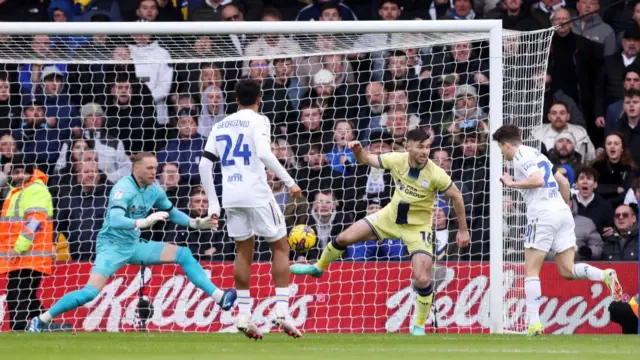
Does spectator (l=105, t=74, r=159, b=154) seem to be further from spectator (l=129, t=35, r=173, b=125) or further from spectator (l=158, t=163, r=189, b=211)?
spectator (l=158, t=163, r=189, b=211)

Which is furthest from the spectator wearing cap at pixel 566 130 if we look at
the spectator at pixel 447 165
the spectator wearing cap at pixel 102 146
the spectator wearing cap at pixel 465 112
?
the spectator wearing cap at pixel 102 146

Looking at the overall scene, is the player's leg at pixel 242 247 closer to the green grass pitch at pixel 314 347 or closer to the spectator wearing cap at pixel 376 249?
the green grass pitch at pixel 314 347

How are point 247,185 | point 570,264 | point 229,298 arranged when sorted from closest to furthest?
point 247,185 → point 229,298 → point 570,264

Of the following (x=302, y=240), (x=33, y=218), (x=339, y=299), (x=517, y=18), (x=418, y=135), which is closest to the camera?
(x=418, y=135)

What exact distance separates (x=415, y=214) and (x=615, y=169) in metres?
3.74

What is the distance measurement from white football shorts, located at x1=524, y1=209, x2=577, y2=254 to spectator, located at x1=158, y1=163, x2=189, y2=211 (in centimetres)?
433

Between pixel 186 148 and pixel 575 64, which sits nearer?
pixel 186 148

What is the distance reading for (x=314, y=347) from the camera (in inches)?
372

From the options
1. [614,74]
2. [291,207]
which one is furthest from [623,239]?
[291,207]

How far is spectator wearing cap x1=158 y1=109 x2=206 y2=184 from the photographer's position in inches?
576

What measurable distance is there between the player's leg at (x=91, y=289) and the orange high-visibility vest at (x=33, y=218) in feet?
4.71

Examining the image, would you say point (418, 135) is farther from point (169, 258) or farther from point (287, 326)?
point (169, 258)

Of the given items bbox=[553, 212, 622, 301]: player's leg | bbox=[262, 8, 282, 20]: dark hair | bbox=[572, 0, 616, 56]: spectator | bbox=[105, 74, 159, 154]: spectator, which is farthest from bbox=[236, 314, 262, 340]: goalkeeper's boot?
bbox=[572, 0, 616, 56]: spectator

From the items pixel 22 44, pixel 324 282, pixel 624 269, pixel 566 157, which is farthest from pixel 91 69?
pixel 624 269
